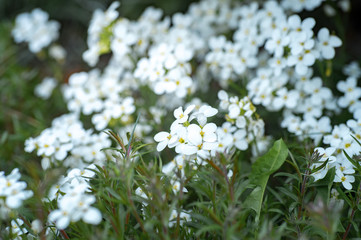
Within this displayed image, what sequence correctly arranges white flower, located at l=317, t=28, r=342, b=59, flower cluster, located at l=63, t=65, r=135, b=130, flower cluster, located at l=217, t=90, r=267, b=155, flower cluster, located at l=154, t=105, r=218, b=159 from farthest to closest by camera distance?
flower cluster, located at l=63, t=65, r=135, b=130 → white flower, located at l=317, t=28, r=342, b=59 → flower cluster, located at l=217, t=90, r=267, b=155 → flower cluster, located at l=154, t=105, r=218, b=159

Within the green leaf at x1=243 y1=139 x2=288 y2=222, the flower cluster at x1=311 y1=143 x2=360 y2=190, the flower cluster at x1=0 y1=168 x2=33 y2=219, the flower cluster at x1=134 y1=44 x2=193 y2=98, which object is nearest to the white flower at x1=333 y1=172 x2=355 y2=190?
the flower cluster at x1=311 y1=143 x2=360 y2=190

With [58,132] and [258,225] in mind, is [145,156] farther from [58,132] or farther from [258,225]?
[258,225]

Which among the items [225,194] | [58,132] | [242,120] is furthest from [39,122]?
[225,194]

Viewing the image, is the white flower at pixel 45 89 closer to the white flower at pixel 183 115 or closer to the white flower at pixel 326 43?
the white flower at pixel 183 115

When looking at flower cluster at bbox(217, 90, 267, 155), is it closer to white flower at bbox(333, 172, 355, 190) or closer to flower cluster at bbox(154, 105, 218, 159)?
flower cluster at bbox(154, 105, 218, 159)

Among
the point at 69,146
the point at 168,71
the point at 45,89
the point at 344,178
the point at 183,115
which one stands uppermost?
the point at 45,89

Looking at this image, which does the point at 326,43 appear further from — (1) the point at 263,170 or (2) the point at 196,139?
(2) the point at 196,139

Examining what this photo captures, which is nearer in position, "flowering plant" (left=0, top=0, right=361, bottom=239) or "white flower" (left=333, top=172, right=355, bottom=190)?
"flowering plant" (left=0, top=0, right=361, bottom=239)

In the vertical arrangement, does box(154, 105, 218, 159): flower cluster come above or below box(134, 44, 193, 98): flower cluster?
below

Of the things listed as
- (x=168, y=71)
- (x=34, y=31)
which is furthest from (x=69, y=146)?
(x=34, y=31)
